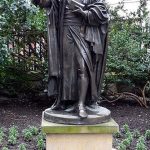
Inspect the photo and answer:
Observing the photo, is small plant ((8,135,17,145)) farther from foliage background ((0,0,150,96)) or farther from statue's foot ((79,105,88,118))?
foliage background ((0,0,150,96))

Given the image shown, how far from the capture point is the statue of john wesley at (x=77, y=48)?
541 centimetres

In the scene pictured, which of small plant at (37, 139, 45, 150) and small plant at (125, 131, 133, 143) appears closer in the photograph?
small plant at (37, 139, 45, 150)

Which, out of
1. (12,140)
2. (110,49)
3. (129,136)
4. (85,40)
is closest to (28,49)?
(110,49)

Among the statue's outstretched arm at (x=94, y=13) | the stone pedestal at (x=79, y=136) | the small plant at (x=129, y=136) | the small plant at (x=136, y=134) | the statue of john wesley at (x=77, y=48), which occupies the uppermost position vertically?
the statue's outstretched arm at (x=94, y=13)

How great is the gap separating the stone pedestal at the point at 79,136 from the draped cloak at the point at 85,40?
453 mm

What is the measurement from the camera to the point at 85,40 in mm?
5441

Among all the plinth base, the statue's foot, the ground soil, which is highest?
the statue's foot

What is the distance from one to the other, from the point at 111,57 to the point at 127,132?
2972mm

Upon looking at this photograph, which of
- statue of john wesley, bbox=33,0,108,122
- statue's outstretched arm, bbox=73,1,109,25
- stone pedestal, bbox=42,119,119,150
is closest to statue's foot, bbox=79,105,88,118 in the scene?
statue of john wesley, bbox=33,0,108,122

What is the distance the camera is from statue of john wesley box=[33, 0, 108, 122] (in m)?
5.41

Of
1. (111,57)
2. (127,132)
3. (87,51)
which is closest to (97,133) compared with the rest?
(87,51)

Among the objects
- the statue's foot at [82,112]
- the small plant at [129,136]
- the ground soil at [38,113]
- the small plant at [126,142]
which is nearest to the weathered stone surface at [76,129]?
the statue's foot at [82,112]

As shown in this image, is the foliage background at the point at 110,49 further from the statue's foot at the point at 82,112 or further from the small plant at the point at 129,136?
the statue's foot at the point at 82,112

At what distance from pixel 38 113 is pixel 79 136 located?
15.1 ft
